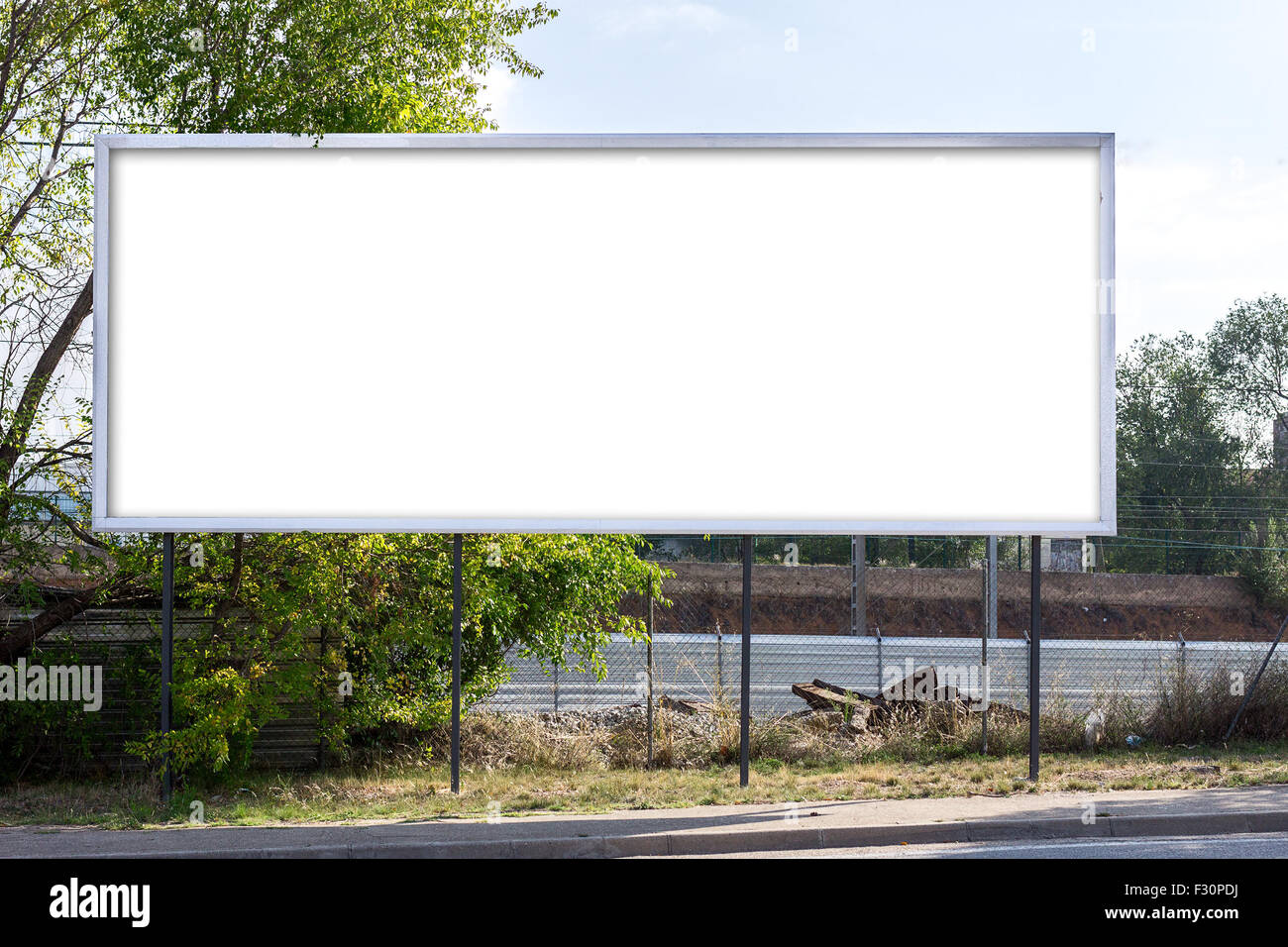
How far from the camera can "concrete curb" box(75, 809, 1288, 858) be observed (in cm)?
778

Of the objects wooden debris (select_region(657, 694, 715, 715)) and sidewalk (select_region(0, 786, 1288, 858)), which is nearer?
sidewalk (select_region(0, 786, 1288, 858))

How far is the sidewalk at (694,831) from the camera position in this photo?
7855 mm

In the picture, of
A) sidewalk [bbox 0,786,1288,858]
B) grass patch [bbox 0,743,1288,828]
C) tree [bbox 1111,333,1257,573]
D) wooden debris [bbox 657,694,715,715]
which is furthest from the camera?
tree [bbox 1111,333,1257,573]

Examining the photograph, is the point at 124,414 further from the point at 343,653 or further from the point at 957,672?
the point at 957,672

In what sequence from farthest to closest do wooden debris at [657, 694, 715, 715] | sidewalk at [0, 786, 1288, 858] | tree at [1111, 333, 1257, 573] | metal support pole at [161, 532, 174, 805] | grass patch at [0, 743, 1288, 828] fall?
tree at [1111, 333, 1257, 573], wooden debris at [657, 694, 715, 715], metal support pole at [161, 532, 174, 805], grass patch at [0, 743, 1288, 828], sidewalk at [0, 786, 1288, 858]

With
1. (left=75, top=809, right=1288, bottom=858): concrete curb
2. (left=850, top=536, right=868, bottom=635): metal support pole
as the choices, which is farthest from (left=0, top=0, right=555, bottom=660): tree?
(left=850, top=536, right=868, bottom=635): metal support pole

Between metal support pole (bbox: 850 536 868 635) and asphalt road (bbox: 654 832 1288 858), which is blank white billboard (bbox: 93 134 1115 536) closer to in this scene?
asphalt road (bbox: 654 832 1288 858)

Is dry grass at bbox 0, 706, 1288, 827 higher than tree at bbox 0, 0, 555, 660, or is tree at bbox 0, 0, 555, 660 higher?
tree at bbox 0, 0, 555, 660

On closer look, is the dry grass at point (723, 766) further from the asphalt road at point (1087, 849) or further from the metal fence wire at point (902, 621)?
the asphalt road at point (1087, 849)

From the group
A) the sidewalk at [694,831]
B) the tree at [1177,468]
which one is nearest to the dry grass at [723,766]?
the sidewalk at [694,831]

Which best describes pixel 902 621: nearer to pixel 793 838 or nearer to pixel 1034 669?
pixel 1034 669

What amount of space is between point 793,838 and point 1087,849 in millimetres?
2112

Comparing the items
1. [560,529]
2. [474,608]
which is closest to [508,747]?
[474,608]

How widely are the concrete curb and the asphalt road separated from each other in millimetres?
115
